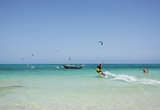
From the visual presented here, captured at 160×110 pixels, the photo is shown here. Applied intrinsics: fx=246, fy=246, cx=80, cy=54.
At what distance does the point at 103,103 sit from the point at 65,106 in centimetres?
181

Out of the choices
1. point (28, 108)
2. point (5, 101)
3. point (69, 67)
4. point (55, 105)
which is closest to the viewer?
point (28, 108)

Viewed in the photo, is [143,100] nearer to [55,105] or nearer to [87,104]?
[87,104]

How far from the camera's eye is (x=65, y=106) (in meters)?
10.6

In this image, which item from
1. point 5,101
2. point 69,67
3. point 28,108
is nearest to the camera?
point 28,108

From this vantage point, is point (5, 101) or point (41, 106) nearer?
point (41, 106)

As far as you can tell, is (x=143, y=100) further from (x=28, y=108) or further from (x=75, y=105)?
(x=28, y=108)

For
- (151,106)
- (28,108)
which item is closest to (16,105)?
(28,108)

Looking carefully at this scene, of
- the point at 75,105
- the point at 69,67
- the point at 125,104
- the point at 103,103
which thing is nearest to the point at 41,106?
the point at 75,105

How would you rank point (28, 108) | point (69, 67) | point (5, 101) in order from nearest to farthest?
point (28, 108) < point (5, 101) < point (69, 67)

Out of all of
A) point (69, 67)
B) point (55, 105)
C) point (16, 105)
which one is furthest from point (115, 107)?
point (69, 67)

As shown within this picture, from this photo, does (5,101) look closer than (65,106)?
No

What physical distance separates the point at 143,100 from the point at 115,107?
218 centimetres

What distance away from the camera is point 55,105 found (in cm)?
1085

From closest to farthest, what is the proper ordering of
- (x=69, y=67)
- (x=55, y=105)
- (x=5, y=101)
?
(x=55, y=105) < (x=5, y=101) < (x=69, y=67)
